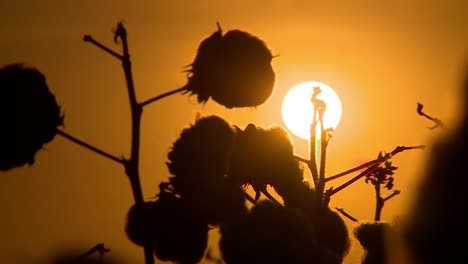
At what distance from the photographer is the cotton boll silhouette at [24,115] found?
1.49m

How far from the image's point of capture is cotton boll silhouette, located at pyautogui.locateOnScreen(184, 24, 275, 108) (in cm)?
155

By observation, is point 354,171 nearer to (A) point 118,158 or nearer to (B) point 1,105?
(A) point 118,158

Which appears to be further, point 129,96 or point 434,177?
point 129,96

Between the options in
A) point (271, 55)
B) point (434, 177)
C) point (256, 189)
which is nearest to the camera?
point (434, 177)

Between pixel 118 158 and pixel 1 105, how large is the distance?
0.29 metres

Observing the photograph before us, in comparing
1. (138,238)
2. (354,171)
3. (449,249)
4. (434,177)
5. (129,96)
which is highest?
(129,96)

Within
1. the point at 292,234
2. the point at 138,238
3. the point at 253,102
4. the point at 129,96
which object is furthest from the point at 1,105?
the point at 292,234

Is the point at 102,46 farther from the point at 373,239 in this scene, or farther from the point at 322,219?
the point at 373,239

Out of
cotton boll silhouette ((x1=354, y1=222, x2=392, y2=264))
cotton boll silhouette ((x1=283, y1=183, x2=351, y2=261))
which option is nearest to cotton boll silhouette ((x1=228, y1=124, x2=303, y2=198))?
cotton boll silhouette ((x1=283, y1=183, x2=351, y2=261))

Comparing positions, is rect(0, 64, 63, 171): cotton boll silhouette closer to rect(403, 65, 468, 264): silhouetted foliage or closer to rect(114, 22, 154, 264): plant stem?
rect(114, 22, 154, 264): plant stem

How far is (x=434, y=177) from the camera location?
3.72ft

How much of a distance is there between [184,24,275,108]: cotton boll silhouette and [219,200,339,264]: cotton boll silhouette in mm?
279

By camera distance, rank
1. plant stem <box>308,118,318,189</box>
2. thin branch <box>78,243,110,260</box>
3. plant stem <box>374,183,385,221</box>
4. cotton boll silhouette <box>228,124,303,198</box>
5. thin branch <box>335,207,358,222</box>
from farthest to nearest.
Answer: plant stem <box>374,183,385,221</box>, thin branch <box>335,207,358,222</box>, plant stem <box>308,118,318,189</box>, cotton boll silhouette <box>228,124,303,198</box>, thin branch <box>78,243,110,260</box>

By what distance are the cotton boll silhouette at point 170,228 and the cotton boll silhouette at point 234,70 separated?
0.27 m
